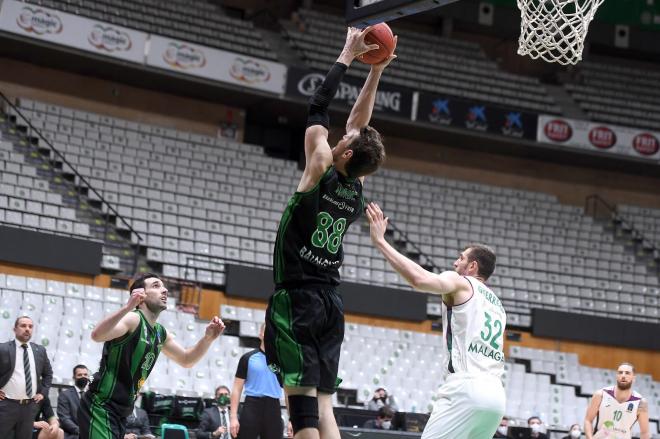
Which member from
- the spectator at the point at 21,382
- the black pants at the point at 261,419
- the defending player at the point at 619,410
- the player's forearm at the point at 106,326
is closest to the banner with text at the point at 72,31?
the spectator at the point at 21,382

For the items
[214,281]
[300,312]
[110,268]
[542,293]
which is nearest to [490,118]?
[542,293]

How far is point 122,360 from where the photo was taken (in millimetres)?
6707

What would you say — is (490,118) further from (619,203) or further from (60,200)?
(60,200)

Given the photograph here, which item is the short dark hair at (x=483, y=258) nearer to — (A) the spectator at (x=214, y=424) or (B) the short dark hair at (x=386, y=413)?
(A) the spectator at (x=214, y=424)

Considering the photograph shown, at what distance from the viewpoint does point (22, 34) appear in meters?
20.6

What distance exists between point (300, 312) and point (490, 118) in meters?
20.3

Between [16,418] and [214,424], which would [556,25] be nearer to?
[214,424]

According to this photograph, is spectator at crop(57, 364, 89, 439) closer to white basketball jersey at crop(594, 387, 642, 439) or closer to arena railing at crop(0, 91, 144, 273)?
white basketball jersey at crop(594, 387, 642, 439)

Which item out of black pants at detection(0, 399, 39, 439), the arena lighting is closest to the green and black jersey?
the arena lighting

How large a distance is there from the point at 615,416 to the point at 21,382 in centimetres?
634

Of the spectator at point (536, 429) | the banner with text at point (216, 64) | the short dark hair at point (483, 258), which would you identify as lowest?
the spectator at point (536, 429)

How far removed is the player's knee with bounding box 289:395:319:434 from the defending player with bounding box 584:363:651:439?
5.68m

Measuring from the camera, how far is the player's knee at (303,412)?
5070 mm

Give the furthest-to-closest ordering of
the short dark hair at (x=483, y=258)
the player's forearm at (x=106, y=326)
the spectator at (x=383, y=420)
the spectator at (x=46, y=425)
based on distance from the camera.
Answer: the spectator at (x=383, y=420)
the spectator at (x=46, y=425)
the player's forearm at (x=106, y=326)
the short dark hair at (x=483, y=258)
